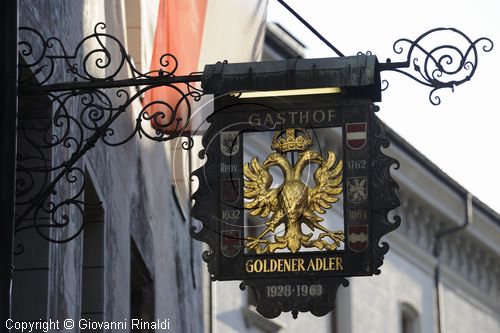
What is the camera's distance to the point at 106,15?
1747 cm

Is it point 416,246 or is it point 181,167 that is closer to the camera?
point 181,167

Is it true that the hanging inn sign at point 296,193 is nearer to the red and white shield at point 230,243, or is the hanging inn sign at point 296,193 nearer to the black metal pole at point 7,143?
the red and white shield at point 230,243

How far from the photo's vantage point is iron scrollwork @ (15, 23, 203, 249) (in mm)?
10758

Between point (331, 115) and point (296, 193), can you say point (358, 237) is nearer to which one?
point (296, 193)

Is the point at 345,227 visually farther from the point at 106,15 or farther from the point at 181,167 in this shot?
the point at 181,167

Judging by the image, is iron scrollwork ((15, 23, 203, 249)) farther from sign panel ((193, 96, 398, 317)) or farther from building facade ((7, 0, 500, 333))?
sign panel ((193, 96, 398, 317))

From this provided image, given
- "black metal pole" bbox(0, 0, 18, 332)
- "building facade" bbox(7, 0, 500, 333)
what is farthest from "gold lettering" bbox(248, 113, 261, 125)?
"black metal pole" bbox(0, 0, 18, 332)

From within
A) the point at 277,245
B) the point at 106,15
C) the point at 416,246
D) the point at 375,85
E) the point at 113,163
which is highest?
the point at 416,246

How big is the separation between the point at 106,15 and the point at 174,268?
5999mm

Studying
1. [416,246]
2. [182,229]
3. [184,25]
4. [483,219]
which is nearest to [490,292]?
[483,219]

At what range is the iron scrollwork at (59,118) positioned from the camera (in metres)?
10.8

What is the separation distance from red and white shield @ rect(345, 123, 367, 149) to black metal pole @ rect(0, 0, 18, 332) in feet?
8.70

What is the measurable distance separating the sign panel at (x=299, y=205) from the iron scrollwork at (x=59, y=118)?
0.56 m

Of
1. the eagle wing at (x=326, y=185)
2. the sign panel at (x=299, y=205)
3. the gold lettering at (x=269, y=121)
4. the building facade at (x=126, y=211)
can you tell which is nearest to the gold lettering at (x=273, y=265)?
the sign panel at (x=299, y=205)
